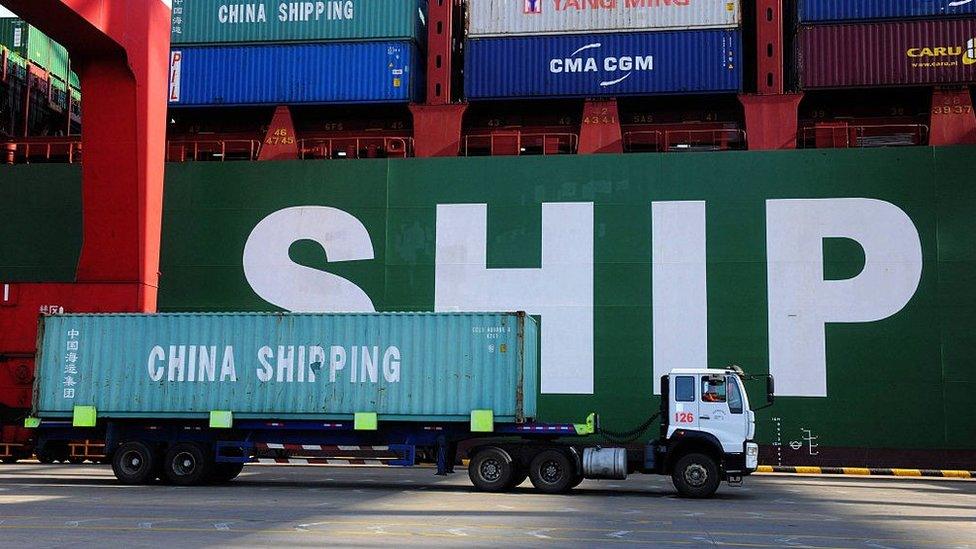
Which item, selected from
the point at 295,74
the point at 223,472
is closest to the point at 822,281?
the point at 223,472

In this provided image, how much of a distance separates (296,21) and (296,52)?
1005mm

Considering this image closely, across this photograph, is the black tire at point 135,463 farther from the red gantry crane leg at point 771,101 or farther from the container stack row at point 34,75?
the red gantry crane leg at point 771,101

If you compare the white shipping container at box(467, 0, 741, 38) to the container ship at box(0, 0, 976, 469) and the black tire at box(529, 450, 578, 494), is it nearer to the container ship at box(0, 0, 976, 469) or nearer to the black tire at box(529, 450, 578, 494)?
the container ship at box(0, 0, 976, 469)

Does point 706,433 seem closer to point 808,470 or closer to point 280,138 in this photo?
point 808,470

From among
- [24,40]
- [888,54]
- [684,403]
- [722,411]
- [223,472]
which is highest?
[24,40]

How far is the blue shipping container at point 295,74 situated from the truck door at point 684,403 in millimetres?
14758

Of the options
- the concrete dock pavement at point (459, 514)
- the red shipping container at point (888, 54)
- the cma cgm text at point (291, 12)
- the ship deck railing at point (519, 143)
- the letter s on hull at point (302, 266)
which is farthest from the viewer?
the cma cgm text at point (291, 12)

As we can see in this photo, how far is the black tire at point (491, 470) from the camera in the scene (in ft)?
61.7

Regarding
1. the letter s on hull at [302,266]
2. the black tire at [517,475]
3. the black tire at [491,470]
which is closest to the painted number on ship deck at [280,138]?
the letter s on hull at [302,266]

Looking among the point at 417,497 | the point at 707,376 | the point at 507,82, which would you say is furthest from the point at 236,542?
the point at 507,82

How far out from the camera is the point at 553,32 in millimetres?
29578

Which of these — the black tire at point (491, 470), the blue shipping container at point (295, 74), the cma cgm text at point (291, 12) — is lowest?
the black tire at point (491, 470)

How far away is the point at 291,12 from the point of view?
3069 centimetres

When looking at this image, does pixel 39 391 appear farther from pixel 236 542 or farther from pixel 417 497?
pixel 236 542
